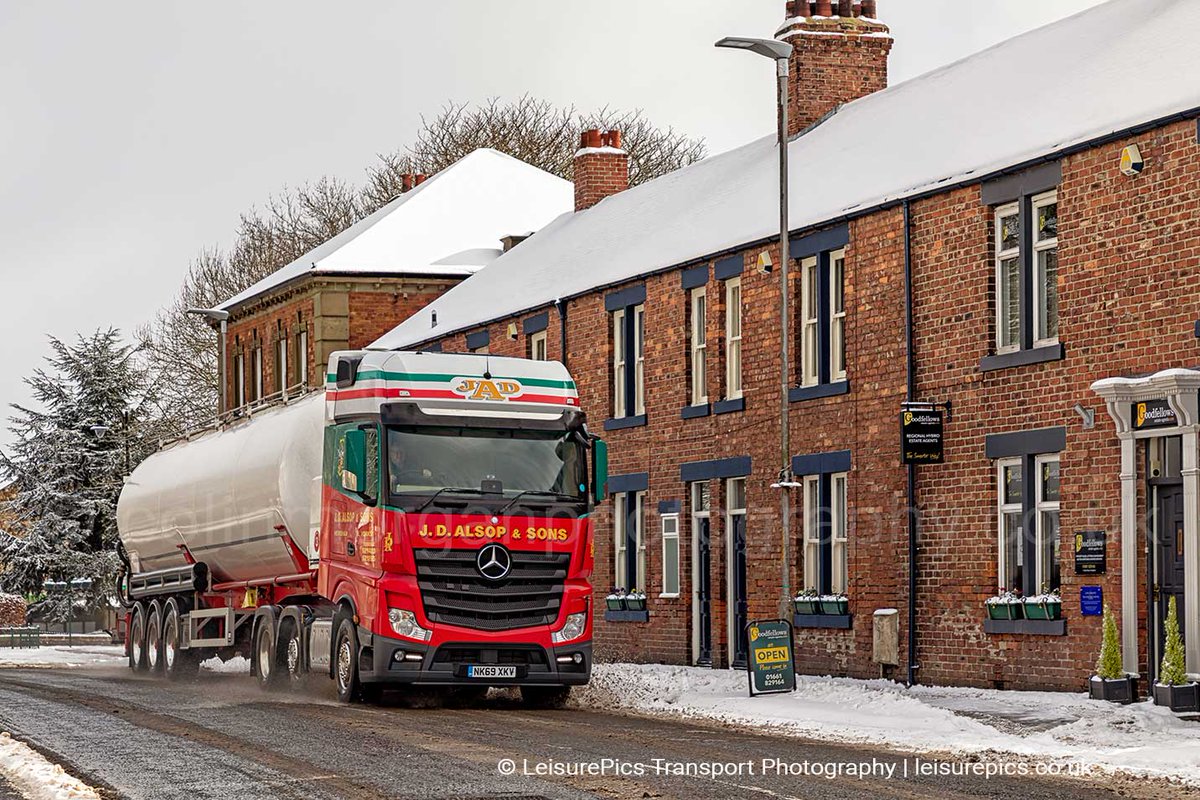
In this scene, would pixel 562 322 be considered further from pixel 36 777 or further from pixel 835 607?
pixel 36 777

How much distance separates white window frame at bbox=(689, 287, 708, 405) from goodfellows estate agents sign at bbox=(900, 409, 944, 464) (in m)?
6.66

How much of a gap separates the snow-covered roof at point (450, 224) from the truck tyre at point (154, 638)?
1798 centimetres

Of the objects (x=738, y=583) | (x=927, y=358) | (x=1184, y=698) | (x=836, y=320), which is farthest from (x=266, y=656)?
(x=1184, y=698)

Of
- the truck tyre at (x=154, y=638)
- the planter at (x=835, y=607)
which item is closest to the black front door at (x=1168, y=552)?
the planter at (x=835, y=607)

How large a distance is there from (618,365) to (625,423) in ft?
3.38

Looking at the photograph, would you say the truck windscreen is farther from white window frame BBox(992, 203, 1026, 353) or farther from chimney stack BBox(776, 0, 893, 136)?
chimney stack BBox(776, 0, 893, 136)

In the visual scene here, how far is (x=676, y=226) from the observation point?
3347 cm

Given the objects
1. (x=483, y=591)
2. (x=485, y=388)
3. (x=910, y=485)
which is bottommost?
(x=483, y=591)

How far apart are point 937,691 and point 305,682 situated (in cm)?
751

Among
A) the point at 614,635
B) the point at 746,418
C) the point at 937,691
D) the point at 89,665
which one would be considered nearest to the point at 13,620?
the point at 89,665

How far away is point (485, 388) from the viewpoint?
72.7 ft

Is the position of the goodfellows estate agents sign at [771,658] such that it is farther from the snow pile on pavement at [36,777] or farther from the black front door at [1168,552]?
the snow pile on pavement at [36,777]

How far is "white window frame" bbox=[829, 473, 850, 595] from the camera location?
2650 cm

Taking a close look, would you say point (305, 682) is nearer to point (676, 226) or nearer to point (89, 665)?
point (676, 226)
